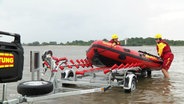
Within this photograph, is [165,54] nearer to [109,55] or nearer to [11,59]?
[109,55]

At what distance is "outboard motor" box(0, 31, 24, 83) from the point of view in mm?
2779

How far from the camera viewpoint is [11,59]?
9.49 ft

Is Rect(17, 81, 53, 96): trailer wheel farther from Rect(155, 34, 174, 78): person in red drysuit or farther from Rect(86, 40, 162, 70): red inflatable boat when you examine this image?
Rect(155, 34, 174, 78): person in red drysuit

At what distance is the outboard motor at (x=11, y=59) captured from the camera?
2779 mm

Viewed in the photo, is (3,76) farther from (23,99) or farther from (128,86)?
(128,86)

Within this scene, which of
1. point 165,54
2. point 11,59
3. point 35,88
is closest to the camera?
point 11,59

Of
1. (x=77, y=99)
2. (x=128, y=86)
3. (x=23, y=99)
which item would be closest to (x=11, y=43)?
(x=23, y=99)

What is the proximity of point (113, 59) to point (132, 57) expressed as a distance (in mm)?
715

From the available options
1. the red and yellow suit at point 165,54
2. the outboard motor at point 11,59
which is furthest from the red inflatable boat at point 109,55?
the outboard motor at point 11,59

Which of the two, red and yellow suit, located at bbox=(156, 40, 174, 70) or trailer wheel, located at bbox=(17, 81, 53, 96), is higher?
red and yellow suit, located at bbox=(156, 40, 174, 70)

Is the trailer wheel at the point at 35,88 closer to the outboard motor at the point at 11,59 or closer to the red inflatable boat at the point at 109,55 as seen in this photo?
the outboard motor at the point at 11,59

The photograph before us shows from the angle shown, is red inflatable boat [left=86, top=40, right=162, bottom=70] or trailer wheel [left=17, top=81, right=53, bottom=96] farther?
red inflatable boat [left=86, top=40, right=162, bottom=70]

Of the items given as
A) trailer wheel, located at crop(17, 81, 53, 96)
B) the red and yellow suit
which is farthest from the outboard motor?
the red and yellow suit

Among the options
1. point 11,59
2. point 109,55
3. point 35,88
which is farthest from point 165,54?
point 11,59
